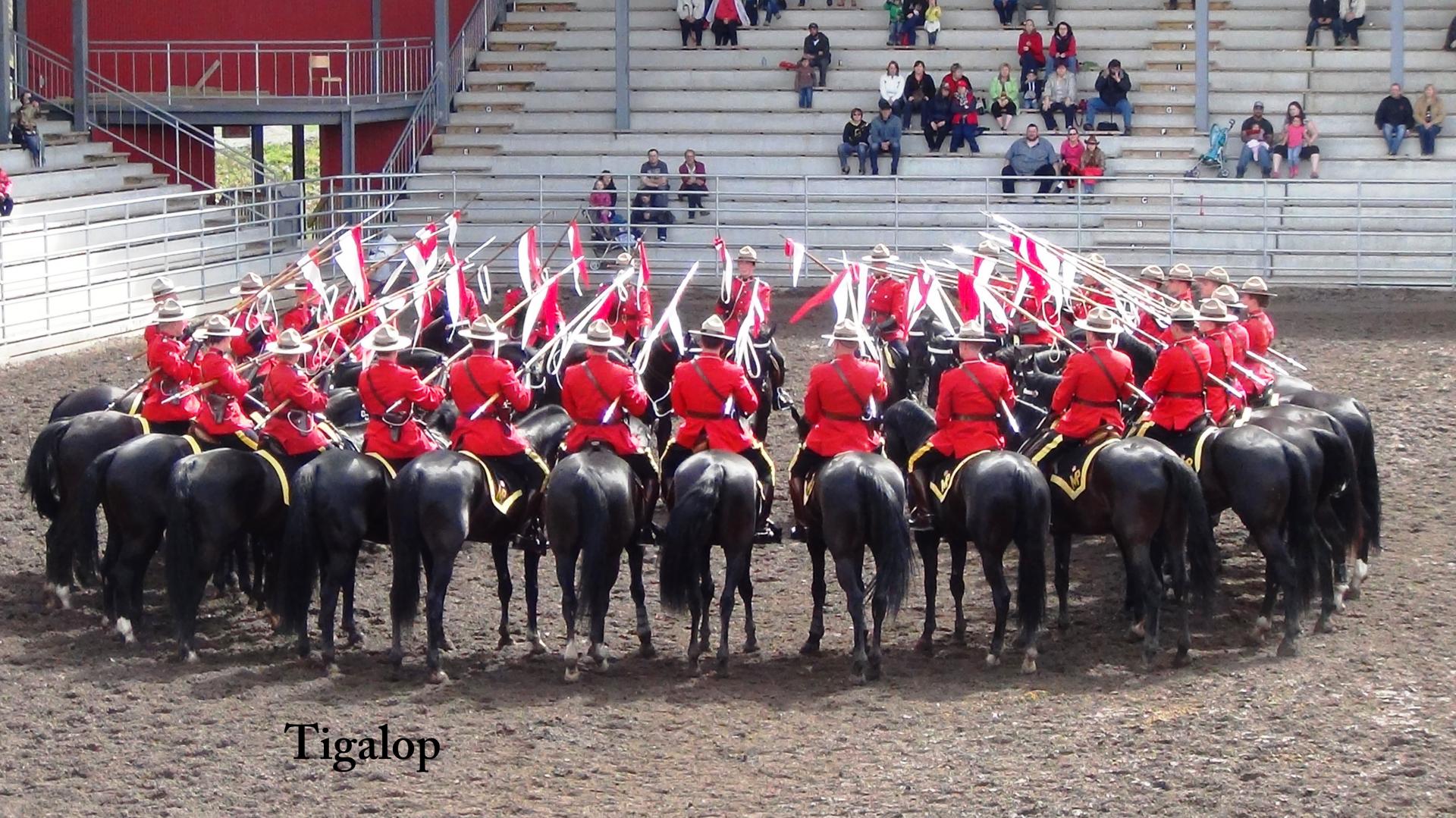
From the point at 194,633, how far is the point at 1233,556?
6.61m

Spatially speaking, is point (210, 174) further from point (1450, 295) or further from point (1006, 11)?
point (1450, 295)

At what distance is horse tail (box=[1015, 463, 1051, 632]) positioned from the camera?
1061 centimetres

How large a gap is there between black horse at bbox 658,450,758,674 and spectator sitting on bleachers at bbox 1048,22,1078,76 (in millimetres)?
16629

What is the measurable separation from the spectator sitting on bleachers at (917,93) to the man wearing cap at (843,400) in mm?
14950

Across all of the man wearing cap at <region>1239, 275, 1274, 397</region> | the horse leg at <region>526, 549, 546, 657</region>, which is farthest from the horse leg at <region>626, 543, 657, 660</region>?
the man wearing cap at <region>1239, 275, 1274, 397</region>

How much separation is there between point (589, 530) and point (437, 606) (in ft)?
3.04

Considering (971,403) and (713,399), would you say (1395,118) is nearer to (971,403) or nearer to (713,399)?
(971,403)

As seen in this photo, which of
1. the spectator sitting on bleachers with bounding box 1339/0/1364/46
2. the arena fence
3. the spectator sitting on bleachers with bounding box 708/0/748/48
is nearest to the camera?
the arena fence

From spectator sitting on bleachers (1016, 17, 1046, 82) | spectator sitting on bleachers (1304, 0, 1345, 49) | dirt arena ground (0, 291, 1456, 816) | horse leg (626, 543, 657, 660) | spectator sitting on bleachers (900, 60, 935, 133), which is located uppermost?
spectator sitting on bleachers (1304, 0, 1345, 49)

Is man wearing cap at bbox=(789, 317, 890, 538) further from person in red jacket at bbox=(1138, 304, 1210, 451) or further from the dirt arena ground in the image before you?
person in red jacket at bbox=(1138, 304, 1210, 451)

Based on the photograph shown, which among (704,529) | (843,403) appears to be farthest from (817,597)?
(843,403)

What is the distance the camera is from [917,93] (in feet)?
84.8

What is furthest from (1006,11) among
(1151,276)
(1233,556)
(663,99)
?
(1233,556)

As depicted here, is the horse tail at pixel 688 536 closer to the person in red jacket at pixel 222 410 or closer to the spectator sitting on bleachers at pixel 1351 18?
the person in red jacket at pixel 222 410
